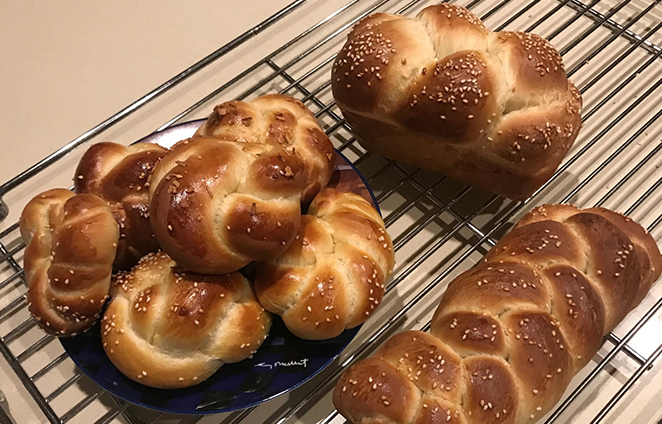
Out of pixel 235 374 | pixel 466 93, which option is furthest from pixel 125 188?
pixel 466 93

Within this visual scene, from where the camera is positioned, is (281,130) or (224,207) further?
(281,130)

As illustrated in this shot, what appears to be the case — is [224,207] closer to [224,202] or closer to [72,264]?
[224,202]

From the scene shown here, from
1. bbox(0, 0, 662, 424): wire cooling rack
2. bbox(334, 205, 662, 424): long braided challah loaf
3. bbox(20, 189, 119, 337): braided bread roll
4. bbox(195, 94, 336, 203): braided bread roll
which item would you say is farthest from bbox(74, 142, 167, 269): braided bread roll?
bbox(334, 205, 662, 424): long braided challah loaf

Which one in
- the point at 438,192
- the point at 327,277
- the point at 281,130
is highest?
the point at 281,130

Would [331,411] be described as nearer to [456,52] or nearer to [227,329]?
[227,329]

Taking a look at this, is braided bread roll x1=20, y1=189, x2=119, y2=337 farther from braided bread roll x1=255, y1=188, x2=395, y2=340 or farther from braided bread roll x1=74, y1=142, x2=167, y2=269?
braided bread roll x1=255, y1=188, x2=395, y2=340

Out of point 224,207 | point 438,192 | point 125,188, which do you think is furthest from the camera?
point 438,192

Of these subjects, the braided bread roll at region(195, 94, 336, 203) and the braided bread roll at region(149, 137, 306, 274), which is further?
the braided bread roll at region(195, 94, 336, 203)
